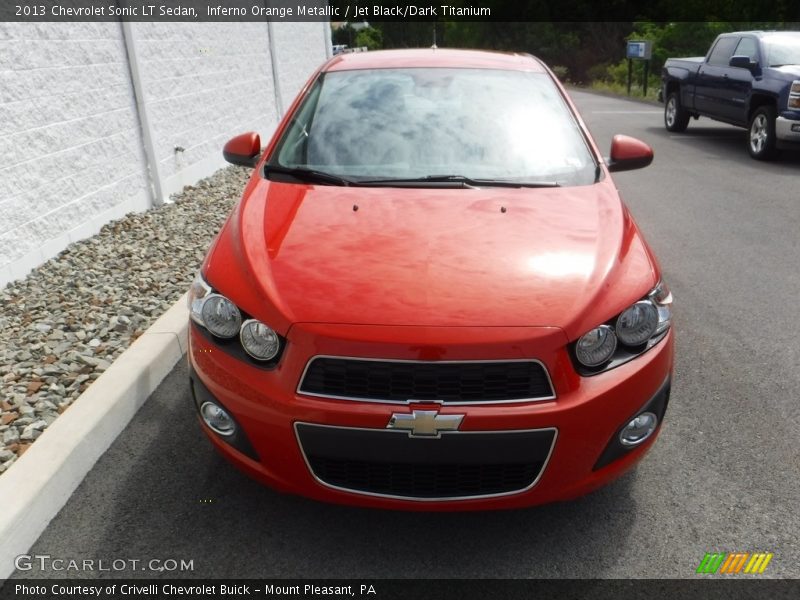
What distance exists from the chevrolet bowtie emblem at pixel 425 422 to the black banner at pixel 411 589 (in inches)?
22.9

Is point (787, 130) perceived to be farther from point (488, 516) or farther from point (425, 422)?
point (425, 422)

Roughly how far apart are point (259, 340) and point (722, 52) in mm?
12673

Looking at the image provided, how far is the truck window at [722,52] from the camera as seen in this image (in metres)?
12.3

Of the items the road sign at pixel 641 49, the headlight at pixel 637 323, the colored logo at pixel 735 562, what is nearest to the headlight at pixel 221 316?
the headlight at pixel 637 323

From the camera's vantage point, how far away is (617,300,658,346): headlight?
2512 mm

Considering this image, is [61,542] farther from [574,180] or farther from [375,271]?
[574,180]

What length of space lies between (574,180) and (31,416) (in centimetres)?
274

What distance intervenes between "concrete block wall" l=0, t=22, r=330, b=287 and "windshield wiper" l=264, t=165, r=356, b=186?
7.87ft

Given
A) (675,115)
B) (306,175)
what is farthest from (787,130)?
(306,175)

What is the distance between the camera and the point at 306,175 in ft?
11.3

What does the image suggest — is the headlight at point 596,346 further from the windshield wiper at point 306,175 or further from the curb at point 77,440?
the curb at point 77,440

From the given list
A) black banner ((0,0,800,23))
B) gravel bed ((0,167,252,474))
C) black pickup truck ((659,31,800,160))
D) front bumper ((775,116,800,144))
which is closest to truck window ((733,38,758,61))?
black pickup truck ((659,31,800,160))

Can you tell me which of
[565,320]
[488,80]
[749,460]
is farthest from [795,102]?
[565,320]

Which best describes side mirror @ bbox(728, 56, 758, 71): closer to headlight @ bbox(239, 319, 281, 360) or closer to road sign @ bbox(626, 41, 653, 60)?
headlight @ bbox(239, 319, 281, 360)
